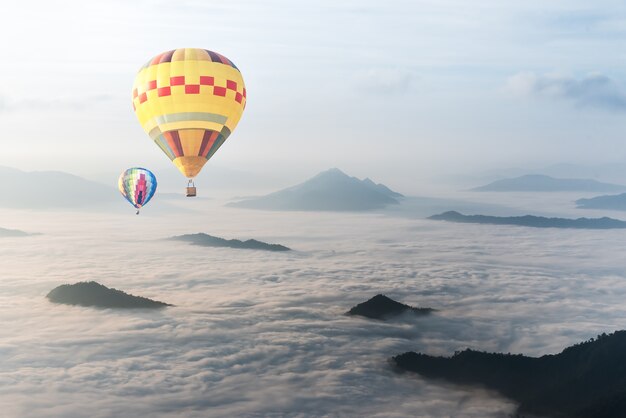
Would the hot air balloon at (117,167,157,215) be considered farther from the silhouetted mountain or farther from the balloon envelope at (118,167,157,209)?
the silhouetted mountain

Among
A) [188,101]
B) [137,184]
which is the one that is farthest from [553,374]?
[188,101]

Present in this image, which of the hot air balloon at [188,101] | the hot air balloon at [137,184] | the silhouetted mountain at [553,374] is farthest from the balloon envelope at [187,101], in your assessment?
the silhouetted mountain at [553,374]

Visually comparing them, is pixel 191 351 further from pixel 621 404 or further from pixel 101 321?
pixel 621 404

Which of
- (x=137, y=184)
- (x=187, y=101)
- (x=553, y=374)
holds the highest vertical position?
(x=187, y=101)

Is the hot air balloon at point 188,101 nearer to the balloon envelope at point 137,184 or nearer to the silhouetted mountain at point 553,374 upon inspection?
the balloon envelope at point 137,184

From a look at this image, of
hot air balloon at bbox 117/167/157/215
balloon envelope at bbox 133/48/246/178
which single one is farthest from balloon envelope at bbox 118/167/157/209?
balloon envelope at bbox 133/48/246/178

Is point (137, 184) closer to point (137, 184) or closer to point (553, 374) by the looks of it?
point (137, 184)
